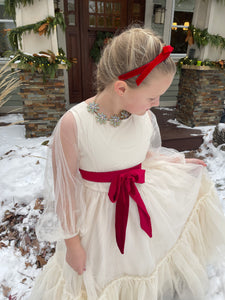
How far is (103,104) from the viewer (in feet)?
3.25

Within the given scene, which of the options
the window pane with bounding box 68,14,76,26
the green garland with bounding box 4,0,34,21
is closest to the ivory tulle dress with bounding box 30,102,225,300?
the green garland with bounding box 4,0,34,21

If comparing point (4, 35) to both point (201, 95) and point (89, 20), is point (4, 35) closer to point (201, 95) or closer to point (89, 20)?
point (89, 20)

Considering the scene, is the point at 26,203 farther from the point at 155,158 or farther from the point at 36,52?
the point at 36,52

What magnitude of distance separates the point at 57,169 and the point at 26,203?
65.1 inches

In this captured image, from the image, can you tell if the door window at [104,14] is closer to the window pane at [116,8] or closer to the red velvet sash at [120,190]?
the window pane at [116,8]

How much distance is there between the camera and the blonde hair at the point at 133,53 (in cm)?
81

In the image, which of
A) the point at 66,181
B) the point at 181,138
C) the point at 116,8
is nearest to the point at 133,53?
the point at 66,181

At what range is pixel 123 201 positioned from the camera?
3.45ft

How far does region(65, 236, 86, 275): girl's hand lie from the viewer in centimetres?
100

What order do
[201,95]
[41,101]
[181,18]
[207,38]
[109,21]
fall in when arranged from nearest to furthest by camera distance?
[41,101], [207,38], [201,95], [109,21], [181,18]

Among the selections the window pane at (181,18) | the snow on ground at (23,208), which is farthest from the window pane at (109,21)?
the snow on ground at (23,208)

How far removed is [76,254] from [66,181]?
330 millimetres

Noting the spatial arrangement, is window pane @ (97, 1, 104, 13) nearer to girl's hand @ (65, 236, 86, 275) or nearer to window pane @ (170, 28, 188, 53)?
window pane @ (170, 28, 188, 53)

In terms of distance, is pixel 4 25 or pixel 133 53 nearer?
pixel 133 53
